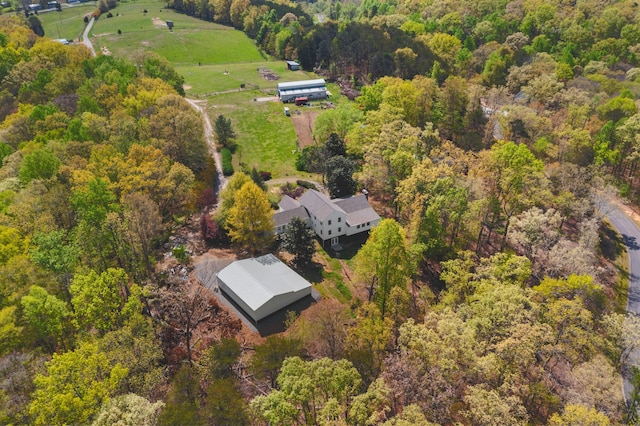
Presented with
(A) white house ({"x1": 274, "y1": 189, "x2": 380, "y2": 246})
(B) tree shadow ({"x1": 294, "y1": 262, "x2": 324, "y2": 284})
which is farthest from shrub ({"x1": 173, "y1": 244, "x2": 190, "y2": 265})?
(B) tree shadow ({"x1": 294, "y1": 262, "x2": 324, "y2": 284})

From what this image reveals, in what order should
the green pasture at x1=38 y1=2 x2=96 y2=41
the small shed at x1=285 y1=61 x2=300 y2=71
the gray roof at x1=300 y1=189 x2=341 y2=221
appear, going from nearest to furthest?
the gray roof at x1=300 y1=189 x2=341 y2=221, the small shed at x1=285 y1=61 x2=300 y2=71, the green pasture at x1=38 y1=2 x2=96 y2=41

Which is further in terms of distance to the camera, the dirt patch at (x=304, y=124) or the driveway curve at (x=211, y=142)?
the dirt patch at (x=304, y=124)

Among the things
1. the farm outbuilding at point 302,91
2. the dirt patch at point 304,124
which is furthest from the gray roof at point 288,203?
the farm outbuilding at point 302,91

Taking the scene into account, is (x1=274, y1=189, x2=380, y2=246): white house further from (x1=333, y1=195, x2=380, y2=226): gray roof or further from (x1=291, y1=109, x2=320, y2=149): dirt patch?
(x1=291, y1=109, x2=320, y2=149): dirt patch

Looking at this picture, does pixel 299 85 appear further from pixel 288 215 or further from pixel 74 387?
pixel 74 387

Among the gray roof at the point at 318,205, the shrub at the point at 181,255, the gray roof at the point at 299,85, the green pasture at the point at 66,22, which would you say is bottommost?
the shrub at the point at 181,255

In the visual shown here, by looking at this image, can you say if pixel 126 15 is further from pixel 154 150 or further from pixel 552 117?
pixel 552 117

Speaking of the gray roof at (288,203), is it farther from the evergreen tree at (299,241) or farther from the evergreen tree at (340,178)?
the evergreen tree at (299,241)
